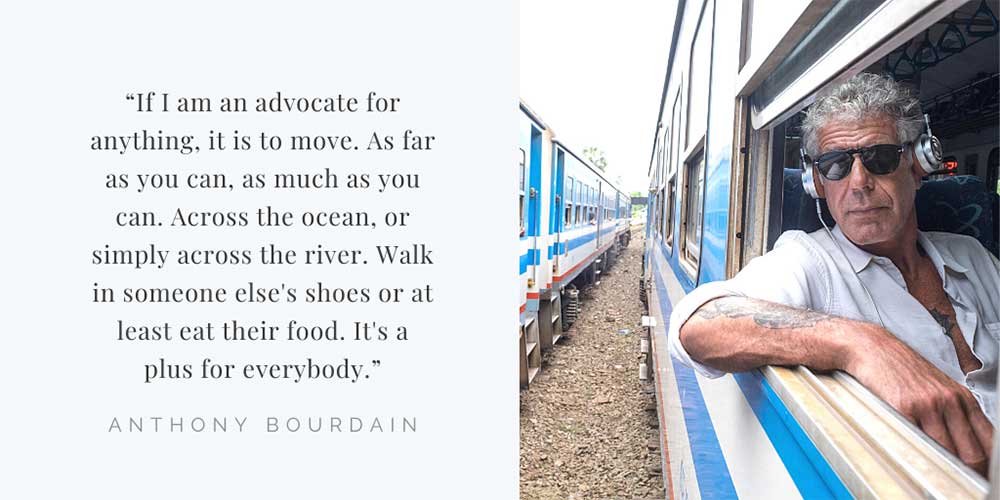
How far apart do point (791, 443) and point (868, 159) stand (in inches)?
30.5

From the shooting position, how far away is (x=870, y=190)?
1.59 m

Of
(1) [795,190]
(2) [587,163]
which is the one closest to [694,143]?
(1) [795,190]

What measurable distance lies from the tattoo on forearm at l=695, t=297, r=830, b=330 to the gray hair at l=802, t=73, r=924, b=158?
563 millimetres

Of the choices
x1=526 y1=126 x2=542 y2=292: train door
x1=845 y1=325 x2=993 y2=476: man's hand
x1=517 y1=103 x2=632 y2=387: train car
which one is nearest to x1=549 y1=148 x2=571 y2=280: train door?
x1=517 y1=103 x2=632 y2=387: train car


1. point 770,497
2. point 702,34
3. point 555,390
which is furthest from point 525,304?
point 770,497

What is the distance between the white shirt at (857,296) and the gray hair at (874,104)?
11.1 inches

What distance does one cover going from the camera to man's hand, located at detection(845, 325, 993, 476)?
101cm

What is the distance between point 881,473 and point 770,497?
0.49m

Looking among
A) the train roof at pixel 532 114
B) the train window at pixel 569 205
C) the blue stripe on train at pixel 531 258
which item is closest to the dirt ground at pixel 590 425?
the blue stripe on train at pixel 531 258

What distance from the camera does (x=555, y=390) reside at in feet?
20.0

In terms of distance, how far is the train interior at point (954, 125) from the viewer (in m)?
2.02

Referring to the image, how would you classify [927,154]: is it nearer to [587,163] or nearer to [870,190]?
[870,190]

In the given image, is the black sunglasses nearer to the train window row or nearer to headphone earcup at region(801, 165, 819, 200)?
headphone earcup at region(801, 165, 819, 200)

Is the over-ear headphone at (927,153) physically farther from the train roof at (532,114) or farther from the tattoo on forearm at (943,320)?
the train roof at (532,114)
